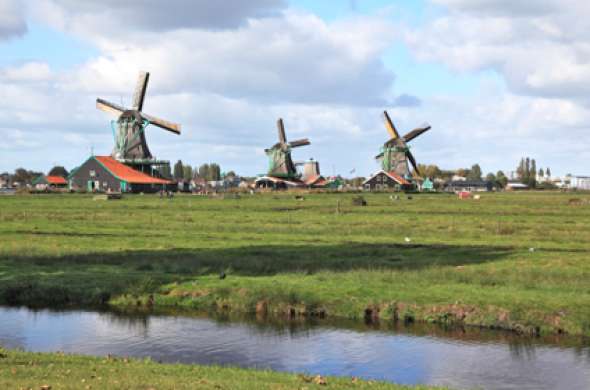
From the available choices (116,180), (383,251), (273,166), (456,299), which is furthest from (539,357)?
(273,166)

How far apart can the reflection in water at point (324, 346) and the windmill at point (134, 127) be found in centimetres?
11067

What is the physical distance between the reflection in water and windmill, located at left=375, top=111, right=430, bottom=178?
14919 cm

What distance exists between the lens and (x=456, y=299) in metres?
27.3

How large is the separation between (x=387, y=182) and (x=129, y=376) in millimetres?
160772

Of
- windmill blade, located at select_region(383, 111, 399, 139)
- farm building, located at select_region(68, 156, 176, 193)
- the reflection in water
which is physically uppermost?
windmill blade, located at select_region(383, 111, 399, 139)

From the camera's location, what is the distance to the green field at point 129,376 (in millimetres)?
14656

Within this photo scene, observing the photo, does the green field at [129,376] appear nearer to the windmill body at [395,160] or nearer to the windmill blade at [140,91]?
the windmill blade at [140,91]

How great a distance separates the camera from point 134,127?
136 metres

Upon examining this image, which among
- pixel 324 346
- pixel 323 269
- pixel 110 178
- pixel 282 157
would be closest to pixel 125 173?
pixel 110 178

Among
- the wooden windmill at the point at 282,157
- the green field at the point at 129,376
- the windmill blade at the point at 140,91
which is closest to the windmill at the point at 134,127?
the windmill blade at the point at 140,91

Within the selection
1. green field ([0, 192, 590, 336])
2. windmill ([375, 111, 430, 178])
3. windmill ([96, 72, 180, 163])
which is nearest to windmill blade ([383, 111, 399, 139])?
windmill ([375, 111, 430, 178])

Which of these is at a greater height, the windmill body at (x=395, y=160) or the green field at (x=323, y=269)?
the windmill body at (x=395, y=160)

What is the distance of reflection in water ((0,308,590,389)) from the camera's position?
802 inches

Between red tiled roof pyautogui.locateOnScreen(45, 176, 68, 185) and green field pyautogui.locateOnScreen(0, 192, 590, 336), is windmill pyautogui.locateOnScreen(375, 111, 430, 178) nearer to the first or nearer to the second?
red tiled roof pyautogui.locateOnScreen(45, 176, 68, 185)
